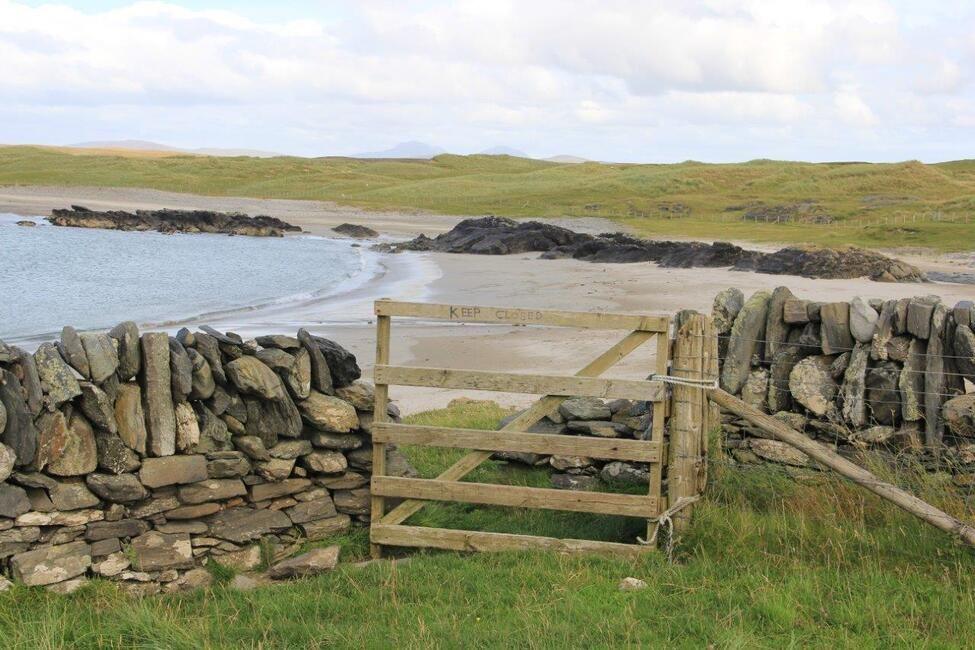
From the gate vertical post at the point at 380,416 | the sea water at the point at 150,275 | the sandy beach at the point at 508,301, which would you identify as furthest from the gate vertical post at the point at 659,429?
the sea water at the point at 150,275

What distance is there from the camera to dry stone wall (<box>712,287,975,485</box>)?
25.9 ft

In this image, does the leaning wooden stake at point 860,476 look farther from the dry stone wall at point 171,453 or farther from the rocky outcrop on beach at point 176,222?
the rocky outcrop on beach at point 176,222

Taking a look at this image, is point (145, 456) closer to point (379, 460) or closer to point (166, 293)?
point (379, 460)

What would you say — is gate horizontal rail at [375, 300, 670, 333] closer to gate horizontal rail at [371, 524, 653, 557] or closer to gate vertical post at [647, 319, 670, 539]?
gate vertical post at [647, 319, 670, 539]

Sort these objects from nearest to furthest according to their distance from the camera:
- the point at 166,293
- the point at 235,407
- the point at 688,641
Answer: the point at 688,641 < the point at 235,407 < the point at 166,293

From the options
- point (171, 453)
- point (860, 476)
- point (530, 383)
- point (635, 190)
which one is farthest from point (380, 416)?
point (635, 190)

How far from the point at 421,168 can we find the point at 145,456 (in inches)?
5445

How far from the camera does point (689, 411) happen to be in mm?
7230

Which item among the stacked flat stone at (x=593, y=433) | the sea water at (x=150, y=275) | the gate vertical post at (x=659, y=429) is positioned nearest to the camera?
the gate vertical post at (x=659, y=429)

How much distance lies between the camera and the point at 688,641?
207 inches

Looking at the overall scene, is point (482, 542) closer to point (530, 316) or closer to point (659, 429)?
point (659, 429)

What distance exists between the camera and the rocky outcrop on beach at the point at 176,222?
61.0 meters

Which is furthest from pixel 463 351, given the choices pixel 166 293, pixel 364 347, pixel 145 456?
pixel 166 293

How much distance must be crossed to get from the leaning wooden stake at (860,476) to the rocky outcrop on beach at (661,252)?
23.4 m
